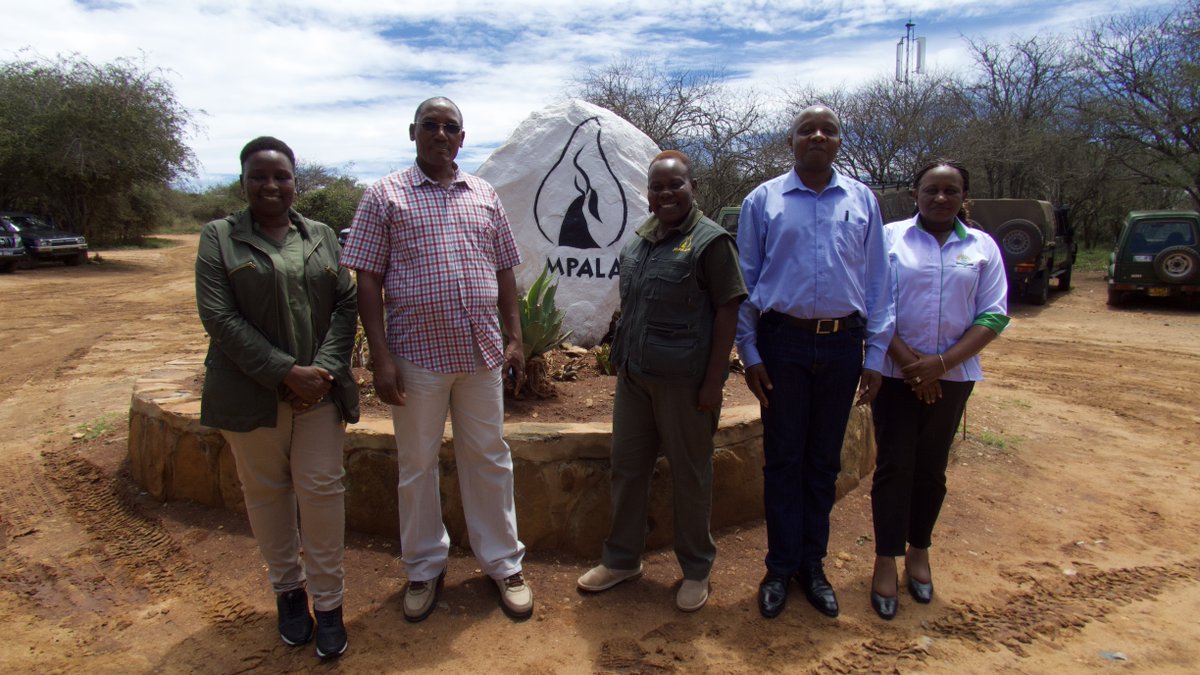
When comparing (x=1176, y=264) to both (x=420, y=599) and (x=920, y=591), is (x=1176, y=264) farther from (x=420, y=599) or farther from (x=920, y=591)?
(x=420, y=599)

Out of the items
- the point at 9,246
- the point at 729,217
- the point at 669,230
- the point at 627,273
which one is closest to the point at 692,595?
the point at 627,273

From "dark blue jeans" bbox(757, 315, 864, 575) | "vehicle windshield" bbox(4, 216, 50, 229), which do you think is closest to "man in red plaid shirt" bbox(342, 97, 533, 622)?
"dark blue jeans" bbox(757, 315, 864, 575)

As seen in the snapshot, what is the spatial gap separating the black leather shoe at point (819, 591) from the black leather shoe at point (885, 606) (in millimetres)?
149

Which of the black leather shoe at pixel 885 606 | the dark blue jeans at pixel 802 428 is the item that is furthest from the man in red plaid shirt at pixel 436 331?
the black leather shoe at pixel 885 606

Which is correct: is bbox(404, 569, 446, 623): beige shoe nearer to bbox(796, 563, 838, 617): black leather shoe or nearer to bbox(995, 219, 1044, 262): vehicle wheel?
bbox(796, 563, 838, 617): black leather shoe

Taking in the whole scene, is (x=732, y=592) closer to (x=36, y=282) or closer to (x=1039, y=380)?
(x=1039, y=380)

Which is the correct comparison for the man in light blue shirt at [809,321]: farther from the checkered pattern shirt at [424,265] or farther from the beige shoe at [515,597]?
the checkered pattern shirt at [424,265]

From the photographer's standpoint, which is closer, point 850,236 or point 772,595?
point 850,236

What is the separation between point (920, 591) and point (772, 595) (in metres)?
0.63

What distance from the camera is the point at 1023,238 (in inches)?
444

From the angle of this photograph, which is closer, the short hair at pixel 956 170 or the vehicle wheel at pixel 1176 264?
the short hair at pixel 956 170

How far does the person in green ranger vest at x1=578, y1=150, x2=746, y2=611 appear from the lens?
2639 mm

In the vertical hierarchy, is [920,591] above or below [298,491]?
below

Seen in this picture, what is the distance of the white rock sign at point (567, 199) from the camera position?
548 cm
